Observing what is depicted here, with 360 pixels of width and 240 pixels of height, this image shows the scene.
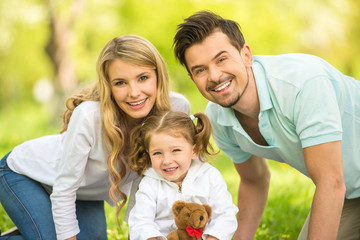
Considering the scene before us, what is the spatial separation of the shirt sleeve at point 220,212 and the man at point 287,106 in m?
0.41

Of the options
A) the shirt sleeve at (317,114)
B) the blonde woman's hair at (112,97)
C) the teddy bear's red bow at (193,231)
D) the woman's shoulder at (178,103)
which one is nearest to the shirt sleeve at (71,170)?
the blonde woman's hair at (112,97)

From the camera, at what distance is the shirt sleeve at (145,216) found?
2596mm

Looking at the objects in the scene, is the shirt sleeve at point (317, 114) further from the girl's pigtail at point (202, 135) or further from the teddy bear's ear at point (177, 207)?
the teddy bear's ear at point (177, 207)

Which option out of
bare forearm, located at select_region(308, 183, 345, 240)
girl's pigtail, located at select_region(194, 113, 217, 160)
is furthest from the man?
girl's pigtail, located at select_region(194, 113, 217, 160)

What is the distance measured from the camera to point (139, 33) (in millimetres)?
12125

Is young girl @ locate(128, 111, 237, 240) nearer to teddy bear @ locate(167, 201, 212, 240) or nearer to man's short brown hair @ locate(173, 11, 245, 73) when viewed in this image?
teddy bear @ locate(167, 201, 212, 240)

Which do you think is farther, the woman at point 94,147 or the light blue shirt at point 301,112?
the woman at point 94,147

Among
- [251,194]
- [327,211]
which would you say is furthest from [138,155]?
[327,211]

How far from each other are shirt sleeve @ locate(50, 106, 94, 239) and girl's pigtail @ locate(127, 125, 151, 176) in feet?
0.95

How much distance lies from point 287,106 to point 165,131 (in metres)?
0.77

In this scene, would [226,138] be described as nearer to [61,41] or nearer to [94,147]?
[94,147]

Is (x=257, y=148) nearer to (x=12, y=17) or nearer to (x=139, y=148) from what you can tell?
(x=139, y=148)

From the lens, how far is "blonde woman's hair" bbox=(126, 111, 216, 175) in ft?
9.11

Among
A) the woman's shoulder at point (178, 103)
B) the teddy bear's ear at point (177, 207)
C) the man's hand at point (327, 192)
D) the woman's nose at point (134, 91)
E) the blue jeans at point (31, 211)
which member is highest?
the woman's shoulder at point (178, 103)
